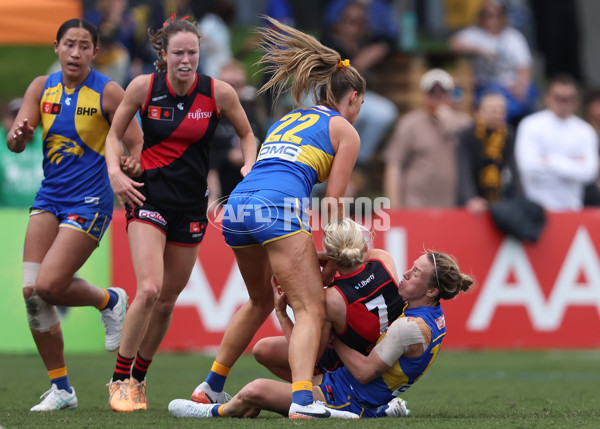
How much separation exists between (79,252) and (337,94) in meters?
1.94

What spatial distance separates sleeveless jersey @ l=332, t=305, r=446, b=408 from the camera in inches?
226

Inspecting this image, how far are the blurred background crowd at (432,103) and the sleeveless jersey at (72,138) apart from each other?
2557 millimetres

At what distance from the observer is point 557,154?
11492mm

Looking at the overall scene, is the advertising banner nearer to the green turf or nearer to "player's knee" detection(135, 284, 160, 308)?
"player's knee" detection(135, 284, 160, 308)

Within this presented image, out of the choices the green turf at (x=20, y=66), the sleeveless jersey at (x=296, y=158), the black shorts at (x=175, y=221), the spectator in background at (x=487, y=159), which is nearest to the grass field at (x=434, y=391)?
the black shorts at (x=175, y=221)

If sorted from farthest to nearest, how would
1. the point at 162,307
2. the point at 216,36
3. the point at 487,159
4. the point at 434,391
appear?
the point at 216,36 < the point at 487,159 < the point at 434,391 < the point at 162,307

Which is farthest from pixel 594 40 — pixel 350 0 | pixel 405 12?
pixel 350 0

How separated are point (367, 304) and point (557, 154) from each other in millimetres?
6359

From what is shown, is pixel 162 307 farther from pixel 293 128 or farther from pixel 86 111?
pixel 293 128

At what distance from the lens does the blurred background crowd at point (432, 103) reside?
11.1 m

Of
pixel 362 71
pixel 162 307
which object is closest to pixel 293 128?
pixel 162 307

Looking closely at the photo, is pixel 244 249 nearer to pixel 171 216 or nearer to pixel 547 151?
pixel 171 216

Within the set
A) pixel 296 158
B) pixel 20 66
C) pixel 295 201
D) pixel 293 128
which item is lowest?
→ pixel 295 201

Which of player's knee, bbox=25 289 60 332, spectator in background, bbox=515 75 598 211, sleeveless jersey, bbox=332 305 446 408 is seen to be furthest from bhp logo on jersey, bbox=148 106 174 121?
spectator in background, bbox=515 75 598 211
